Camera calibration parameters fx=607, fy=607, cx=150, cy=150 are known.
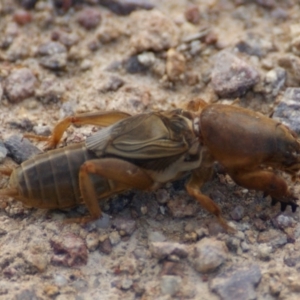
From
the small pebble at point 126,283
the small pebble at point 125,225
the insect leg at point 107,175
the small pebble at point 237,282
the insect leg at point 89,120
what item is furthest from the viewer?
the insect leg at point 89,120

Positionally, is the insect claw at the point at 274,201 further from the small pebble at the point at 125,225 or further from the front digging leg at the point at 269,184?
the small pebble at the point at 125,225

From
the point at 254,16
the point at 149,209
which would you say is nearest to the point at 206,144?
the point at 149,209

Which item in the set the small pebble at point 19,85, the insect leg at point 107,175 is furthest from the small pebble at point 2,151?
the insect leg at point 107,175

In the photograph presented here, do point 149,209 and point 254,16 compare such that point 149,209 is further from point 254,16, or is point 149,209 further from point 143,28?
point 254,16

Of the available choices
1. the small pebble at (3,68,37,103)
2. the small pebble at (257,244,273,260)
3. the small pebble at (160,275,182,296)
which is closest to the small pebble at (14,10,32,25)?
the small pebble at (3,68,37,103)

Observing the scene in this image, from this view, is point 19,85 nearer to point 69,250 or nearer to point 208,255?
point 69,250

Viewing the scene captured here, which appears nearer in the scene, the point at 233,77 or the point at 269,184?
the point at 269,184

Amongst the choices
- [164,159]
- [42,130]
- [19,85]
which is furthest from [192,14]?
[164,159]
